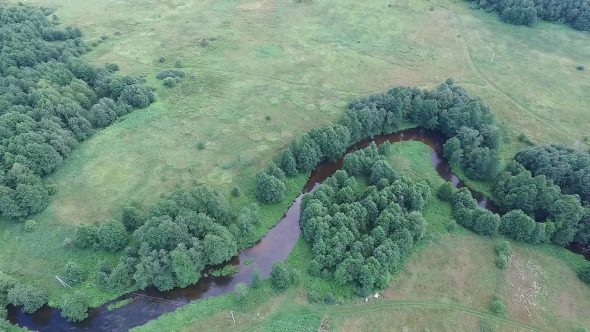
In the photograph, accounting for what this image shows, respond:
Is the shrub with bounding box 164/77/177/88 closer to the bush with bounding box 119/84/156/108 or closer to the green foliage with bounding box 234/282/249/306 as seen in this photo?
the bush with bounding box 119/84/156/108

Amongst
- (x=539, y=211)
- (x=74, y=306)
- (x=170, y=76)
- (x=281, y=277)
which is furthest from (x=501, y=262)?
(x=170, y=76)

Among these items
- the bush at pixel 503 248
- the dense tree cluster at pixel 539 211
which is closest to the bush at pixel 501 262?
the bush at pixel 503 248

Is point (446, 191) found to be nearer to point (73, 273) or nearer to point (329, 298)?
point (329, 298)

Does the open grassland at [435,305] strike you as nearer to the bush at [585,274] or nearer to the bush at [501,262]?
the bush at [501,262]

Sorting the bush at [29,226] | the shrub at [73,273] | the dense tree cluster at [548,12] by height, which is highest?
the dense tree cluster at [548,12]

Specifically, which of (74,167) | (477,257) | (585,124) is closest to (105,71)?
(74,167)

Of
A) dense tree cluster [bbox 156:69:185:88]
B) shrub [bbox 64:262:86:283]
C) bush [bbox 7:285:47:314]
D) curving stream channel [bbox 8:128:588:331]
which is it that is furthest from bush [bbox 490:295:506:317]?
dense tree cluster [bbox 156:69:185:88]

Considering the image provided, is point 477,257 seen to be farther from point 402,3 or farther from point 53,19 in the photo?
point 53,19

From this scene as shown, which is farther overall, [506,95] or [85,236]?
[506,95]
